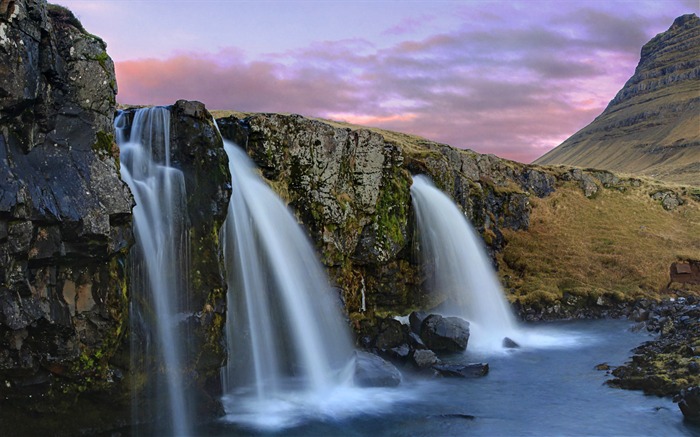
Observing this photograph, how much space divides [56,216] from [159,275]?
4.01 m

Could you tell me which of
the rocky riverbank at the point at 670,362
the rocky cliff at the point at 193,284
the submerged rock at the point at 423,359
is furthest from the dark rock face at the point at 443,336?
the rocky cliff at the point at 193,284

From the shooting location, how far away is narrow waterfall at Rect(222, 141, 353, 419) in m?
20.0

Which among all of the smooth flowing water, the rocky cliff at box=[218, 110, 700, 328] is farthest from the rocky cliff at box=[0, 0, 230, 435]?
the rocky cliff at box=[218, 110, 700, 328]

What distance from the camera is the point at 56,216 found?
13023 mm

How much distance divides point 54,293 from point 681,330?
28.5 meters

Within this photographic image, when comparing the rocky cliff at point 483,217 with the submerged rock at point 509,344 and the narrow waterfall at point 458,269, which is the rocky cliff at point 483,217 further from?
the submerged rock at point 509,344

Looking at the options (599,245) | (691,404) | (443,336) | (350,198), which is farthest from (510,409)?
(599,245)

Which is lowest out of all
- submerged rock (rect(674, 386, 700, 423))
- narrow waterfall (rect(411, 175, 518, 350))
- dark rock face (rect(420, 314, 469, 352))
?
submerged rock (rect(674, 386, 700, 423))

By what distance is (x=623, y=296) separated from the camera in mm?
36969

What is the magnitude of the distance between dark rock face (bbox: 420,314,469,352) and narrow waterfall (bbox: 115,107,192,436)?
13759 mm

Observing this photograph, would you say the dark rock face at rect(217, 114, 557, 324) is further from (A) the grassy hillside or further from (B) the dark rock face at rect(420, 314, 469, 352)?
(A) the grassy hillside

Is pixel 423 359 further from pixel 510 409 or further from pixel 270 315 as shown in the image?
pixel 270 315

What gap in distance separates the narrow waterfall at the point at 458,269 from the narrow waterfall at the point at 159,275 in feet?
57.6

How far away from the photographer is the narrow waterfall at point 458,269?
3203cm
